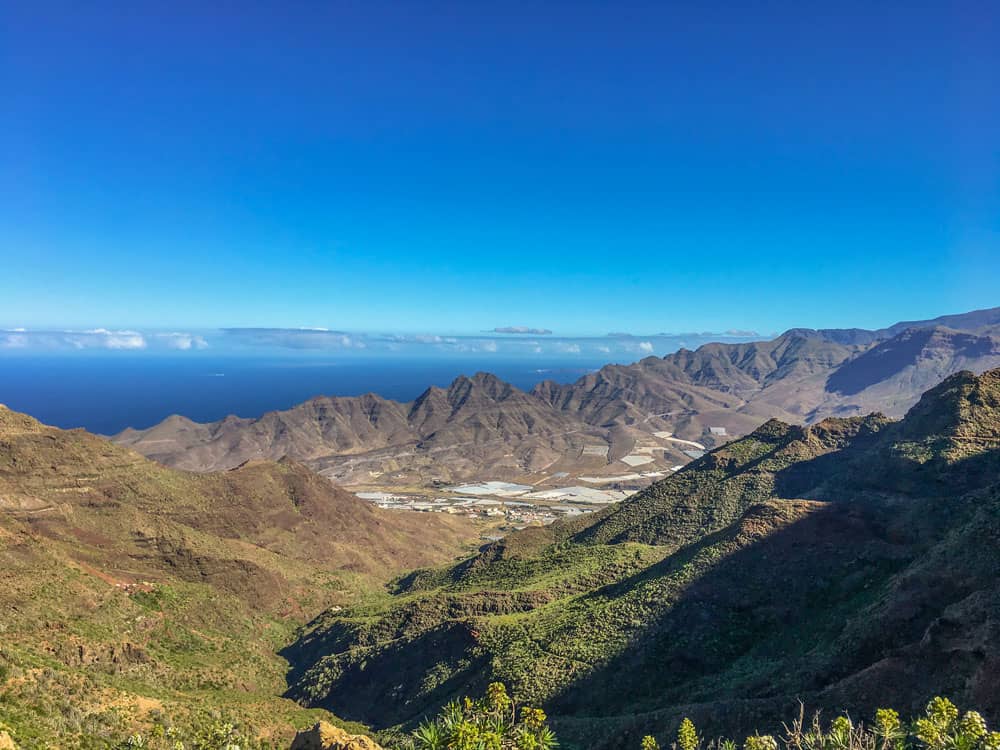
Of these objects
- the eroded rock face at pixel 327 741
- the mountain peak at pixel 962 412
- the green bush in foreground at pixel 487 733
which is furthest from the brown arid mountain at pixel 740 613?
the eroded rock face at pixel 327 741

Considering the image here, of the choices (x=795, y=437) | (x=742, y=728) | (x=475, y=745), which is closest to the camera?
(x=475, y=745)

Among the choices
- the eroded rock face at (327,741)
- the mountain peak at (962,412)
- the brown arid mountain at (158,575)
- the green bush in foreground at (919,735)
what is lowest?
the brown arid mountain at (158,575)

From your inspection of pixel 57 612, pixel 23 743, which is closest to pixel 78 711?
pixel 23 743

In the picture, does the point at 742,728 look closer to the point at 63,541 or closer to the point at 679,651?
the point at 679,651

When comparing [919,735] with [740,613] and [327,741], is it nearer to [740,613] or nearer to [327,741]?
[327,741]

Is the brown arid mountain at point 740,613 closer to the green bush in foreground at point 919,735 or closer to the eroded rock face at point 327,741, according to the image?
the green bush in foreground at point 919,735

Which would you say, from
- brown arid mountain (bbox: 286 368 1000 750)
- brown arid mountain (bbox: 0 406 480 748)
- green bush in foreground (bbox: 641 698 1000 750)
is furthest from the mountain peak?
brown arid mountain (bbox: 0 406 480 748)
